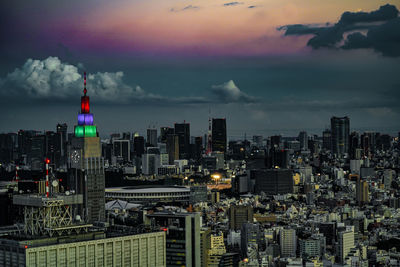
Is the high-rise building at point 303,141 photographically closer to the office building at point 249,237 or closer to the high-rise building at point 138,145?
the high-rise building at point 138,145

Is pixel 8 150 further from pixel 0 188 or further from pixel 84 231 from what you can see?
pixel 84 231

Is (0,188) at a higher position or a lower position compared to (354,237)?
higher

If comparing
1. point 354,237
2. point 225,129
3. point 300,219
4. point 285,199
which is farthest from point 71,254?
point 225,129

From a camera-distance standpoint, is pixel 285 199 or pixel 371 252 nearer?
pixel 371 252

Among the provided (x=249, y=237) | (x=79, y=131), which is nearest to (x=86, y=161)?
(x=79, y=131)

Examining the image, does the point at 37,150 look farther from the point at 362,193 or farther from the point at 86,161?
the point at 362,193

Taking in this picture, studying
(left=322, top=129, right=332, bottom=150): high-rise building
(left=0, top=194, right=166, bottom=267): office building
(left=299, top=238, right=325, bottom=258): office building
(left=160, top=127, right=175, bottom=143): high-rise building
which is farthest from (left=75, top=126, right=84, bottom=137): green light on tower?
(left=322, top=129, right=332, bottom=150): high-rise building
